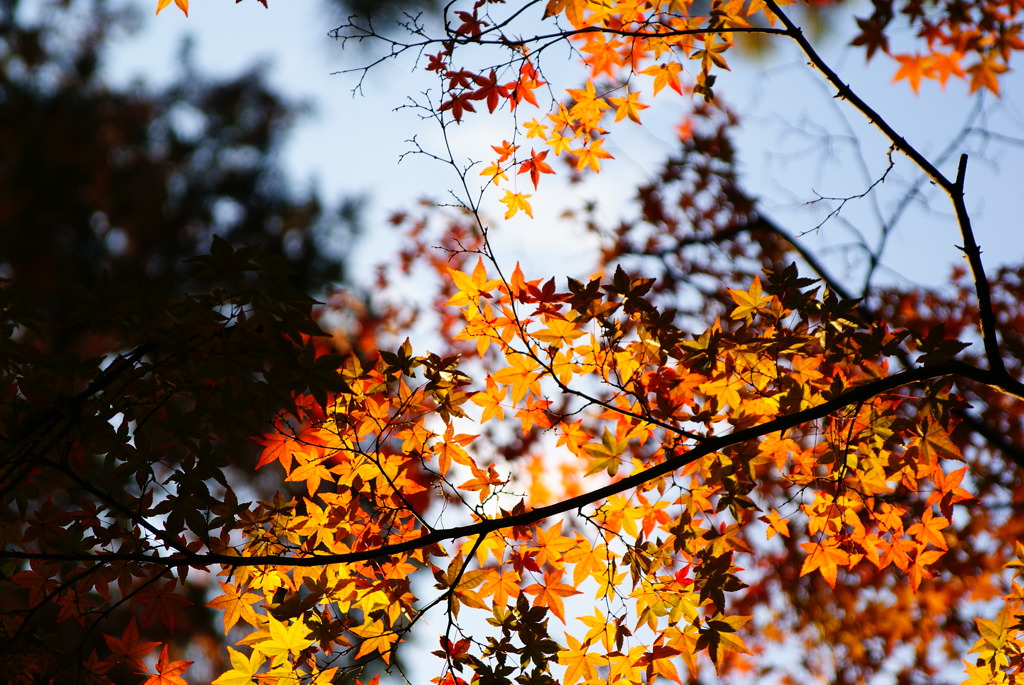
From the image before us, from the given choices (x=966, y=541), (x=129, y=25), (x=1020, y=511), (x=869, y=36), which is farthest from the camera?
(x=129, y=25)

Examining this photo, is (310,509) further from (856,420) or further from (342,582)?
(856,420)

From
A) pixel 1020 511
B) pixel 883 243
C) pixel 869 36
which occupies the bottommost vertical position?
pixel 1020 511

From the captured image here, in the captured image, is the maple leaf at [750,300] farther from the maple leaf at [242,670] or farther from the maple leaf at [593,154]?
the maple leaf at [242,670]

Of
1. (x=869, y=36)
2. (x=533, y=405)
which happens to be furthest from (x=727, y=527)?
(x=869, y=36)

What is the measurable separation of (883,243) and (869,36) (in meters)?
2.01

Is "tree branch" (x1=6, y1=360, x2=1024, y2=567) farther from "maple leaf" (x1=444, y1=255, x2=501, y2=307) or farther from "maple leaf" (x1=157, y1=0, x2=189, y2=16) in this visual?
"maple leaf" (x1=157, y1=0, x2=189, y2=16)

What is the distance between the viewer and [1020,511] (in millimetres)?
4863

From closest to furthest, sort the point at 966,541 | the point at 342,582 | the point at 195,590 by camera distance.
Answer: the point at 342,582
the point at 966,541
the point at 195,590

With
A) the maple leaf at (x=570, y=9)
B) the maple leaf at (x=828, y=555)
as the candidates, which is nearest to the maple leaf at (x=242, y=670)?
the maple leaf at (x=828, y=555)

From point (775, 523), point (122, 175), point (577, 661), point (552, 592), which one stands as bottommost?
point (577, 661)

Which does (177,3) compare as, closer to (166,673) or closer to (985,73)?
(166,673)

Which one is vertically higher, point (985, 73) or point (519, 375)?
point (985, 73)

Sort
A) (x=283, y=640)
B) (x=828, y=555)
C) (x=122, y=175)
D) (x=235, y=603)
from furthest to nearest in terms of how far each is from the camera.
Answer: (x=122, y=175) < (x=828, y=555) < (x=235, y=603) < (x=283, y=640)

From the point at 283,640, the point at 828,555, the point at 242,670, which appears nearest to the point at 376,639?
the point at 283,640
